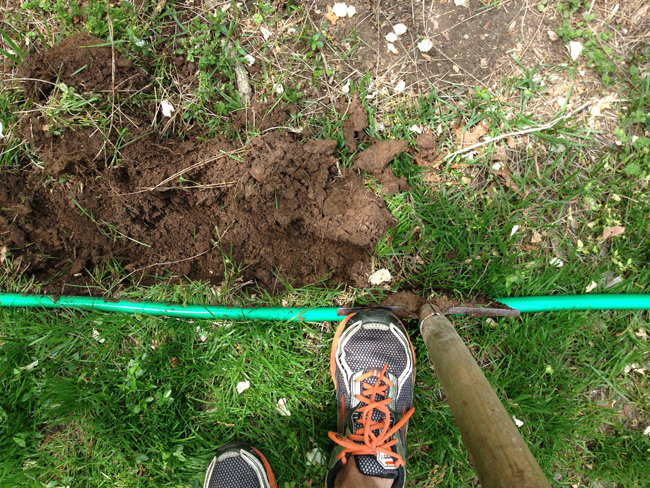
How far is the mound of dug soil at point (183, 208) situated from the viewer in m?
2.13

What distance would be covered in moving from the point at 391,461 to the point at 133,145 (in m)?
2.23

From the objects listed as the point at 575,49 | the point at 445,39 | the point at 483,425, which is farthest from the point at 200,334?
the point at 575,49

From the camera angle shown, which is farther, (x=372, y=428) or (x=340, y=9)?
(x=340, y=9)

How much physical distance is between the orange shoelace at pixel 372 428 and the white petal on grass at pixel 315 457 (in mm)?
198

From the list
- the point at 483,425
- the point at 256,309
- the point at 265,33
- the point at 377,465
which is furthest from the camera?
the point at 265,33

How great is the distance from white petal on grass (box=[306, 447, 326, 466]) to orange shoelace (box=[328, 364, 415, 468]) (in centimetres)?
20

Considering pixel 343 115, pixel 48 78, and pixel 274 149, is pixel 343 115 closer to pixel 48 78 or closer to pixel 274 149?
pixel 274 149

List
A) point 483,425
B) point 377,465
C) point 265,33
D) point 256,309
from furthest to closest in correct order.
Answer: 1. point 265,33
2. point 256,309
3. point 377,465
4. point 483,425

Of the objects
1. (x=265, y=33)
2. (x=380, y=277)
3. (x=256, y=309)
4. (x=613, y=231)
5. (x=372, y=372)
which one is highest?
(x=265, y=33)

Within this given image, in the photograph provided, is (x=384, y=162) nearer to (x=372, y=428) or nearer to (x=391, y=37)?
(x=391, y=37)

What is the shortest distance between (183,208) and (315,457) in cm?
163

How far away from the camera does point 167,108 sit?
2.20 meters

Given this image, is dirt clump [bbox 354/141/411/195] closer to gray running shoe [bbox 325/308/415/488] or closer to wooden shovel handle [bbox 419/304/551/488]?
gray running shoe [bbox 325/308/415/488]

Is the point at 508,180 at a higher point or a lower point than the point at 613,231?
higher
